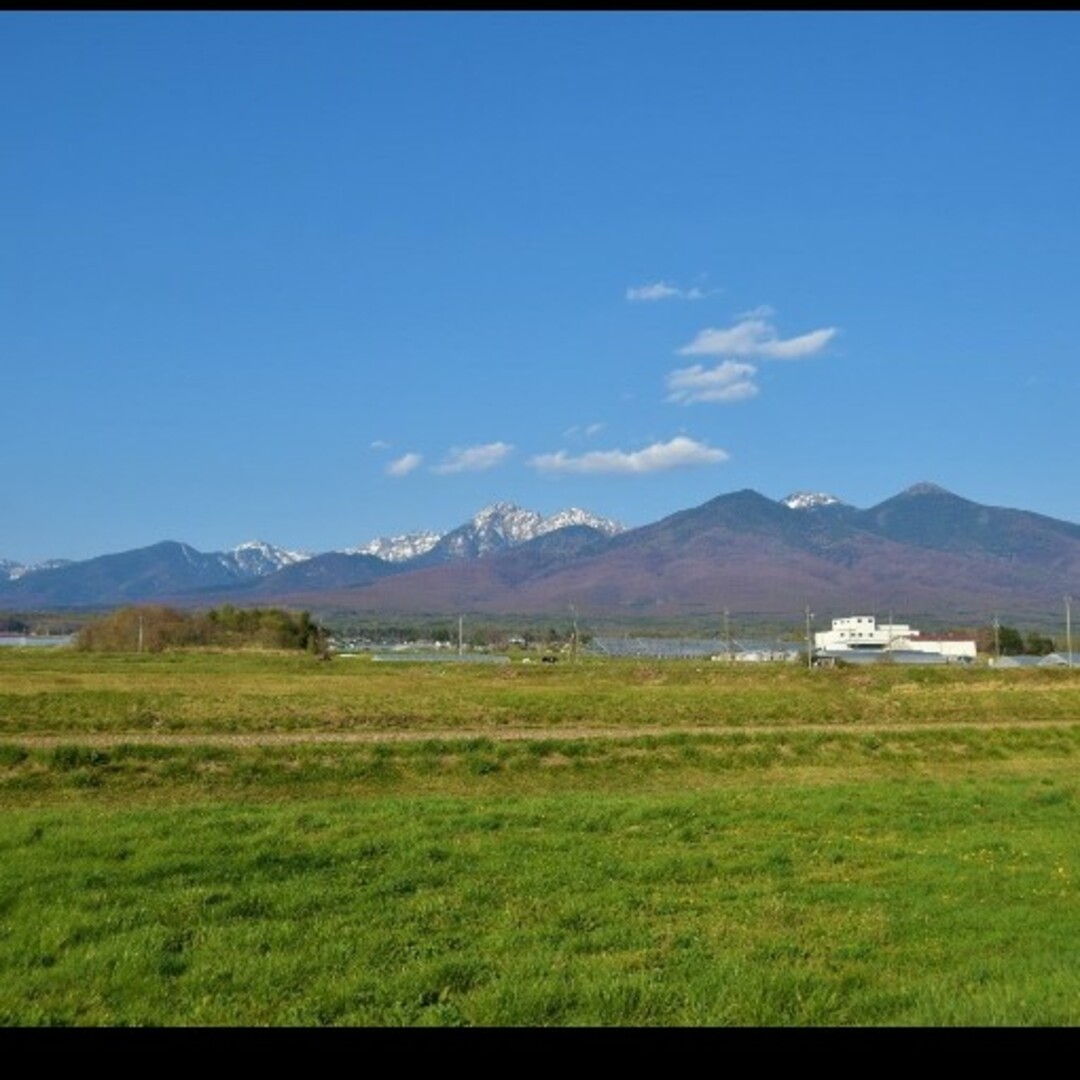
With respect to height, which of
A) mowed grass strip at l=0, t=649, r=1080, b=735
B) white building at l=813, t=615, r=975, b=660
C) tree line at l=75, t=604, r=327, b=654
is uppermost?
tree line at l=75, t=604, r=327, b=654

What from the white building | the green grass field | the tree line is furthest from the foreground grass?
the white building

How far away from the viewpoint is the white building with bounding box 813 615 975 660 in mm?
142000

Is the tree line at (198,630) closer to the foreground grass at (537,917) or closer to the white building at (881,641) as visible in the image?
the white building at (881,641)

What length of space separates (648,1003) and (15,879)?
6.24 meters

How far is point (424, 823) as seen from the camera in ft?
49.0

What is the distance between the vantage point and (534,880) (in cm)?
1115

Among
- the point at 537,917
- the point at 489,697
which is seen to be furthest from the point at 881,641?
the point at 537,917

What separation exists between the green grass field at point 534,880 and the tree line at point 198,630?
76.2 metres

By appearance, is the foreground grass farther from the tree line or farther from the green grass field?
the tree line

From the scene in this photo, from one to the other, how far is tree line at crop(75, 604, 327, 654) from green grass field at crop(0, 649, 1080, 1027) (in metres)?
76.2

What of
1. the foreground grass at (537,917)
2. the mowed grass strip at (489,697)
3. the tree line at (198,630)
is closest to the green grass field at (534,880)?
the foreground grass at (537,917)

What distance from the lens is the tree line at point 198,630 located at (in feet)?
338
